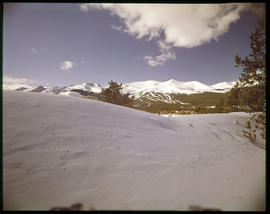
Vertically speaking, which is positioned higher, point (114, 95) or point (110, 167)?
point (114, 95)

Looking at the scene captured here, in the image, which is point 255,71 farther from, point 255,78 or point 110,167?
point 110,167

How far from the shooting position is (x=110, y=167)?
84.5 inches

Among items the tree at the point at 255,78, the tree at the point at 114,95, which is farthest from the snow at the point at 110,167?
the tree at the point at 114,95

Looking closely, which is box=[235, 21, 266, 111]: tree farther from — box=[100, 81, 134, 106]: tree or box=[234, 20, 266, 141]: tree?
box=[100, 81, 134, 106]: tree

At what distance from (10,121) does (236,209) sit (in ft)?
17.0

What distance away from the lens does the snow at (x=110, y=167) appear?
1708 millimetres

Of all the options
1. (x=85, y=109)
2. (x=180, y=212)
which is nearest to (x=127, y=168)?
(x=180, y=212)

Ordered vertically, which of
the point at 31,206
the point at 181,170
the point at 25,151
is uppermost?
the point at 25,151

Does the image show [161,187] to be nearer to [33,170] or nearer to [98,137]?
[98,137]

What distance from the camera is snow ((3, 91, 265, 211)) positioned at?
171cm

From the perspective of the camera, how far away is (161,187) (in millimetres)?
1925

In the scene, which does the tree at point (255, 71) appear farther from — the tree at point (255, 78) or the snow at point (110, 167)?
the snow at point (110, 167)

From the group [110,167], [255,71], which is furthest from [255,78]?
[110,167]
